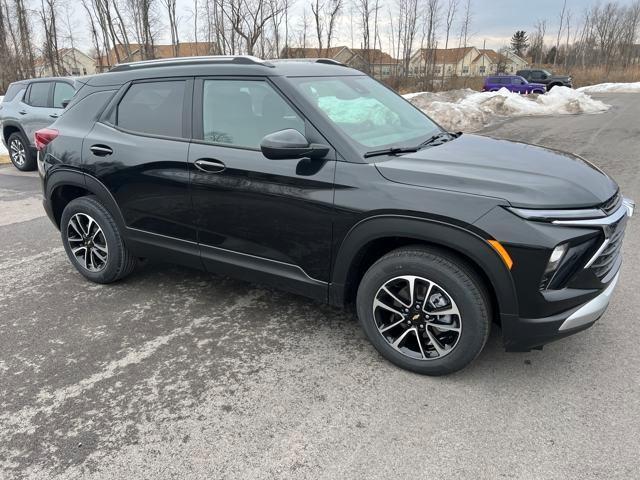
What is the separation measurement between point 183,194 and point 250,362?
129 centimetres

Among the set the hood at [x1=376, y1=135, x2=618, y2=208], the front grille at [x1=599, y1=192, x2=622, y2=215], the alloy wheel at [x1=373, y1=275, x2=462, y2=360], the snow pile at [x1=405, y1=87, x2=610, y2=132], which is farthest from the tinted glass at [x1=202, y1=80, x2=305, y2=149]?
the snow pile at [x1=405, y1=87, x2=610, y2=132]

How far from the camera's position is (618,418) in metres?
2.54

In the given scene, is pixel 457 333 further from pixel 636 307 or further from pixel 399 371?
pixel 636 307

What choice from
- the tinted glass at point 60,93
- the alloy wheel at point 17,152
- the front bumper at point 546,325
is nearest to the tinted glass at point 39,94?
the tinted glass at point 60,93

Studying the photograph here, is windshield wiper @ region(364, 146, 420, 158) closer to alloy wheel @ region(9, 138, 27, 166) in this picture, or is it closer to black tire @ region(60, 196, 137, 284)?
black tire @ region(60, 196, 137, 284)

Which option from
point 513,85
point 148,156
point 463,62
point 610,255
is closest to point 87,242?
point 148,156

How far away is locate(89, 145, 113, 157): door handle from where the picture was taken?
3891 millimetres

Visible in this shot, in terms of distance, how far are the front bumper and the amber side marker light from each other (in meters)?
0.30

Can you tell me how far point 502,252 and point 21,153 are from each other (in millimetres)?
10628

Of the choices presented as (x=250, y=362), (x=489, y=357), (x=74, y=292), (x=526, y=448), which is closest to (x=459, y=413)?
(x=526, y=448)

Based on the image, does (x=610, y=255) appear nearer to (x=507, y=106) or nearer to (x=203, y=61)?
(x=203, y=61)

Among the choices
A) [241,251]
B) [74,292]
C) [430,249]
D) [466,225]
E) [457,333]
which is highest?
[466,225]

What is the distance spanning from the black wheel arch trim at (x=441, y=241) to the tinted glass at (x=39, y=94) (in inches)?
360

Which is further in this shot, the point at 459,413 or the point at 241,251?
the point at 241,251
